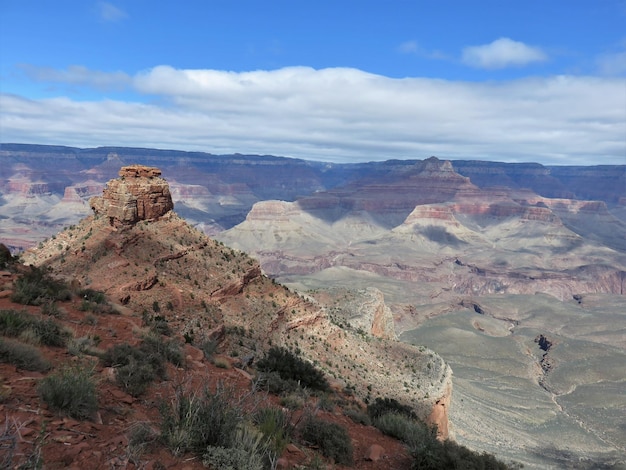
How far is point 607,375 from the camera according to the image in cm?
6519

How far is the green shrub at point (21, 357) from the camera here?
24.5ft

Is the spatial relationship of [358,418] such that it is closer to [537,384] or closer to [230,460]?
[230,460]

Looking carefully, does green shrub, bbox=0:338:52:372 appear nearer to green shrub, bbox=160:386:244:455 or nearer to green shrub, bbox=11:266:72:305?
green shrub, bbox=160:386:244:455

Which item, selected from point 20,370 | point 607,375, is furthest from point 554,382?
point 20,370

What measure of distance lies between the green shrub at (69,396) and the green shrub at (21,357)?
1.29 m

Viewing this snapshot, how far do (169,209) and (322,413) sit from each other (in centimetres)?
2346

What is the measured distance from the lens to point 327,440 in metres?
8.10

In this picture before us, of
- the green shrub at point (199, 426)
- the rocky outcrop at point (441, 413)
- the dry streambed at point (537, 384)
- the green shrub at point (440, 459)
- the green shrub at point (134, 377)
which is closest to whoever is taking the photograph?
the green shrub at point (199, 426)

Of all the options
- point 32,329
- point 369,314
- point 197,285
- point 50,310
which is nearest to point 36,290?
point 50,310

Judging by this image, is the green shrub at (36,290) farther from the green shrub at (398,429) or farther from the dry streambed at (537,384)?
the dry streambed at (537,384)

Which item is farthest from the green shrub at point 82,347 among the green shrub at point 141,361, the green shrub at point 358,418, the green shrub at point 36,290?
the green shrub at point 358,418

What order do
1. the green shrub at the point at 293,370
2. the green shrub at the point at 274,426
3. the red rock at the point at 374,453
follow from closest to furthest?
1. the green shrub at the point at 274,426
2. the red rock at the point at 374,453
3. the green shrub at the point at 293,370

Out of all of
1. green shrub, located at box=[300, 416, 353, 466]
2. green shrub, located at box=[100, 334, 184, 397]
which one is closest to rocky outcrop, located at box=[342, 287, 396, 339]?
green shrub, located at box=[100, 334, 184, 397]

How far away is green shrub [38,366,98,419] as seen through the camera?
612cm
